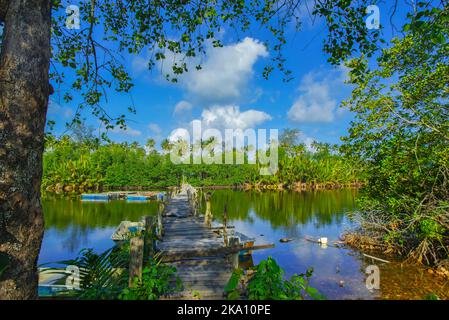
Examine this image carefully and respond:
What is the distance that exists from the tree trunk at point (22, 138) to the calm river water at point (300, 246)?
382 inches

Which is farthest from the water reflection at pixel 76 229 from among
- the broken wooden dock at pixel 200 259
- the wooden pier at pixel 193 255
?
the broken wooden dock at pixel 200 259

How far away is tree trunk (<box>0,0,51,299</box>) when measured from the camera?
216 centimetres

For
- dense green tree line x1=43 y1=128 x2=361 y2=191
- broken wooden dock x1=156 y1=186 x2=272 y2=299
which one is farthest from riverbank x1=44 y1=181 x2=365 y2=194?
broken wooden dock x1=156 y1=186 x2=272 y2=299

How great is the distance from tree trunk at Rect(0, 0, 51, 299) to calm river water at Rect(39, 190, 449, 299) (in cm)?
971

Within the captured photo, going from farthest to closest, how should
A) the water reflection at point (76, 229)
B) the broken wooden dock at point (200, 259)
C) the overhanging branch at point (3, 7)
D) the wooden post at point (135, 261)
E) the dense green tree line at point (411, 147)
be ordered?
the water reflection at point (76, 229), the dense green tree line at point (411, 147), the broken wooden dock at point (200, 259), the wooden post at point (135, 261), the overhanging branch at point (3, 7)

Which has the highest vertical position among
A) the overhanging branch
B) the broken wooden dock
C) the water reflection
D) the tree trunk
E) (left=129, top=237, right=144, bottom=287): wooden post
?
the overhanging branch

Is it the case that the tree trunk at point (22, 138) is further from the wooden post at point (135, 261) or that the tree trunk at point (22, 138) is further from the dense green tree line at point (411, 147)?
the dense green tree line at point (411, 147)

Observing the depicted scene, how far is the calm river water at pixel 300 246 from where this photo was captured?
10.1 metres

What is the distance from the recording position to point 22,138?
7.32 feet

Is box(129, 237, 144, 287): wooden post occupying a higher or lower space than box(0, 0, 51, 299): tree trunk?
lower

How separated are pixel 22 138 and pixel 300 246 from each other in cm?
1607

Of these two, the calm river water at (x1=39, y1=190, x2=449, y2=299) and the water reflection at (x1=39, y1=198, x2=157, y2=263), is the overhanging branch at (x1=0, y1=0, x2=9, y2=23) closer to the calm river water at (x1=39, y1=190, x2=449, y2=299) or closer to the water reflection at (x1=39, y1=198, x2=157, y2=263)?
the calm river water at (x1=39, y1=190, x2=449, y2=299)

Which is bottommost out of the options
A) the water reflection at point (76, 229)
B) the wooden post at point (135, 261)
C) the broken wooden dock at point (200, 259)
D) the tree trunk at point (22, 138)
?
the water reflection at point (76, 229)
